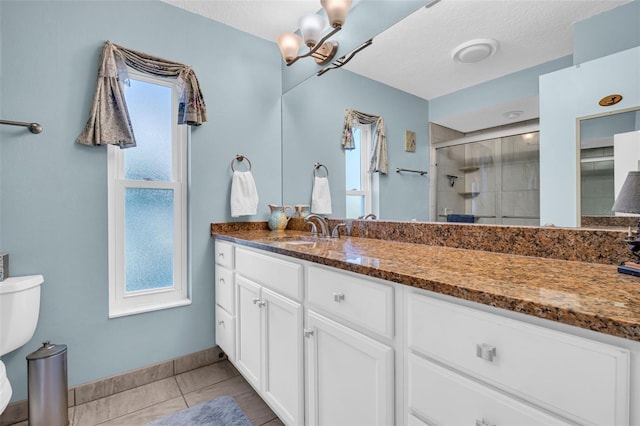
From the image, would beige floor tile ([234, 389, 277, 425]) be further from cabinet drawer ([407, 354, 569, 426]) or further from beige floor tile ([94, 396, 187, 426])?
cabinet drawer ([407, 354, 569, 426])

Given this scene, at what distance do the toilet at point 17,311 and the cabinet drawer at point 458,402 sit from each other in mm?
1726

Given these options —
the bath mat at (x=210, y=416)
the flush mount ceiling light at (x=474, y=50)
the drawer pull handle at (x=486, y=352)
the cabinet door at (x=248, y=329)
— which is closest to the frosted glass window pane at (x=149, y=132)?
the cabinet door at (x=248, y=329)

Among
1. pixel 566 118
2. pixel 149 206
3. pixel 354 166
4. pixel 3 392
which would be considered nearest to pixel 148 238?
pixel 149 206

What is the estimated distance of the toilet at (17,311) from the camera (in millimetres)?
1398

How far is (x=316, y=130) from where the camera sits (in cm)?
221

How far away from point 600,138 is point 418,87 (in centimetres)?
76

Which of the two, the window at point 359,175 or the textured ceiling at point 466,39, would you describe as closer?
the textured ceiling at point 466,39

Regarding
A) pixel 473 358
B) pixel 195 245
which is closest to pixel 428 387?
pixel 473 358

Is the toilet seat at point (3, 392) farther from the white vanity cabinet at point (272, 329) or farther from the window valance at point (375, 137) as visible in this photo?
the window valance at point (375, 137)

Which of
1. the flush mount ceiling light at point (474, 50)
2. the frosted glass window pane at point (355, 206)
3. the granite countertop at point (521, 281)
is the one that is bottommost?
the granite countertop at point (521, 281)

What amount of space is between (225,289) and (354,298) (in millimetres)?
1241

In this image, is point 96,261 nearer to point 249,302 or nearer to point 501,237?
point 249,302

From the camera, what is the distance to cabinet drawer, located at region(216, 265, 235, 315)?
6.14 feet

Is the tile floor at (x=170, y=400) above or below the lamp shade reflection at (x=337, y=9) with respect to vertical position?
below
